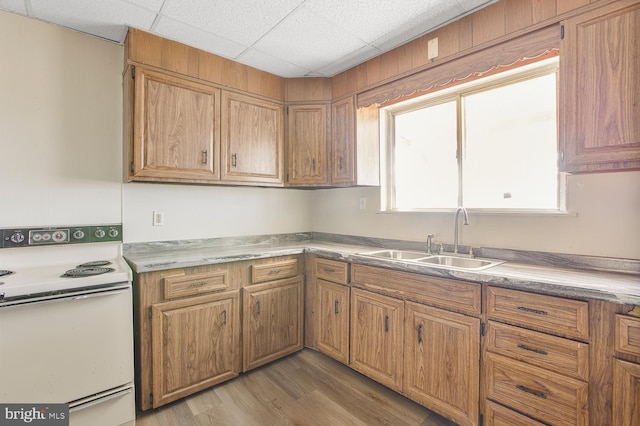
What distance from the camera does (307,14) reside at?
1877 millimetres

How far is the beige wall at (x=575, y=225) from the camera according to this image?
156 centimetres

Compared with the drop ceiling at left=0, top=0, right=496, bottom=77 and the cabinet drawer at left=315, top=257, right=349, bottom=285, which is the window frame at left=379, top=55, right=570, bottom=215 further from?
the cabinet drawer at left=315, top=257, right=349, bottom=285

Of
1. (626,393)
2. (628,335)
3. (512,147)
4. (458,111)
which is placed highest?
(458,111)

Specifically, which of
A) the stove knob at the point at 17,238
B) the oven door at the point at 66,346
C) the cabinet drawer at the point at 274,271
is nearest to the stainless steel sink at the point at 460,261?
the cabinet drawer at the point at 274,271

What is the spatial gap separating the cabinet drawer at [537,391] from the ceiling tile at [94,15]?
2.78 m

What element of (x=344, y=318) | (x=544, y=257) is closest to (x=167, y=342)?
(x=344, y=318)

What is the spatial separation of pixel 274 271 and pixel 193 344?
748 mm

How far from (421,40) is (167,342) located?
8.50ft

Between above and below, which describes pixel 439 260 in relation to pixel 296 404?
above

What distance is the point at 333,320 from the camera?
240cm

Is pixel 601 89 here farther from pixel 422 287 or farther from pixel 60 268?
pixel 60 268

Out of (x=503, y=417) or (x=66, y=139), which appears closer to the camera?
(x=503, y=417)

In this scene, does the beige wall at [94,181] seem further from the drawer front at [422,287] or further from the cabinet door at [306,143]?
the cabinet door at [306,143]

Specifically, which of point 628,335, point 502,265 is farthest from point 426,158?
point 628,335
